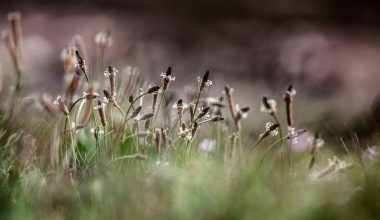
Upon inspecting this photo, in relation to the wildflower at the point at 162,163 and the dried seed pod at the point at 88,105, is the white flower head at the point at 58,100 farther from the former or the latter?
the wildflower at the point at 162,163

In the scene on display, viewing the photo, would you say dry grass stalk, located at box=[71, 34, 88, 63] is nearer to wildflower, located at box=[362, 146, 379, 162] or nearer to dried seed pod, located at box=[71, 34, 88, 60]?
dried seed pod, located at box=[71, 34, 88, 60]

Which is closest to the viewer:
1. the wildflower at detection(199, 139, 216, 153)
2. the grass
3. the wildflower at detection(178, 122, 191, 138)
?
the grass

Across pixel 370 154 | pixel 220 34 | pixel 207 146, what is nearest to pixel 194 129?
pixel 207 146

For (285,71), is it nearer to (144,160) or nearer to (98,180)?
(144,160)

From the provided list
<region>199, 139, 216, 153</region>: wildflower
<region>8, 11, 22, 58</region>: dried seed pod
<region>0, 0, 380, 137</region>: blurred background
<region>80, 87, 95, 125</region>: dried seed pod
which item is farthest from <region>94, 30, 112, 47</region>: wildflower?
<region>0, 0, 380, 137</region>: blurred background

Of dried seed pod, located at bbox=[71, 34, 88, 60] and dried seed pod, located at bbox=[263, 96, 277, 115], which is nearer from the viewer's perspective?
dried seed pod, located at bbox=[263, 96, 277, 115]

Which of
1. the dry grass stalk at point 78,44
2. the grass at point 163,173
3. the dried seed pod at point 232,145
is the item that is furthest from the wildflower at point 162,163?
the dry grass stalk at point 78,44
